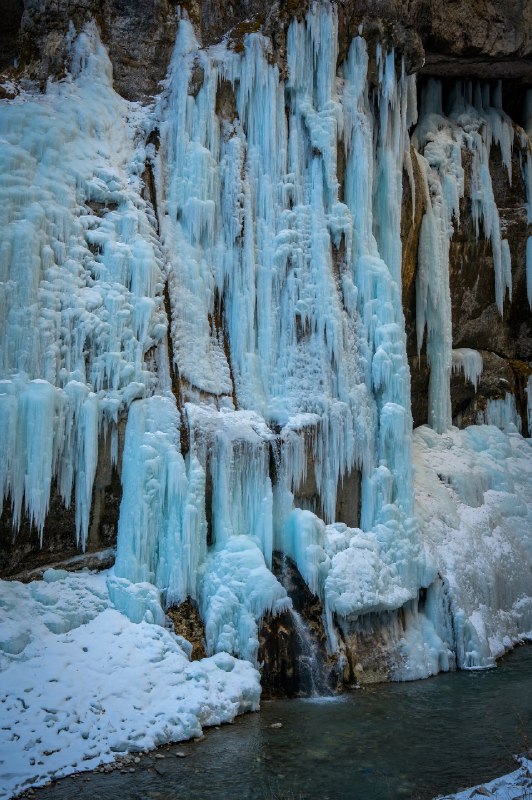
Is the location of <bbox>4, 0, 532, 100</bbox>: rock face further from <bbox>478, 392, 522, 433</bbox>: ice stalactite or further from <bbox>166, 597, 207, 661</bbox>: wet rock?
<bbox>166, 597, 207, 661</bbox>: wet rock

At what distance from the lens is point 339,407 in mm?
13586

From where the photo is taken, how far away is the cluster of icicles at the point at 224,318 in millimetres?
11438

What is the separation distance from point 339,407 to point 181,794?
7000 millimetres

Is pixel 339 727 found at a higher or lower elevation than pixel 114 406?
lower

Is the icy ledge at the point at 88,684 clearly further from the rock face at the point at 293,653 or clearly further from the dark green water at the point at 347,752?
the rock face at the point at 293,653

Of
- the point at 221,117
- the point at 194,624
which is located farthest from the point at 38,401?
the point at 221,117

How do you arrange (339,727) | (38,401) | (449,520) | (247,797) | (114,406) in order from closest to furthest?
(247,797) → (339,727) → (38,401) → (114,406) → (449,520)

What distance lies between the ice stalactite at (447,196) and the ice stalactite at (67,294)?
6.69 metres

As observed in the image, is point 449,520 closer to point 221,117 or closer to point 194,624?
point 194,624

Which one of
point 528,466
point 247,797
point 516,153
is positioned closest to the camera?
point 247,797

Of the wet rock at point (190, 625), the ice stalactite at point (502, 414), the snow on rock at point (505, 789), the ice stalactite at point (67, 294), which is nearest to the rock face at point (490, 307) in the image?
the ice stalactite at point (502, 414)

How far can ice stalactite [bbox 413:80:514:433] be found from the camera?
1716 centimetres

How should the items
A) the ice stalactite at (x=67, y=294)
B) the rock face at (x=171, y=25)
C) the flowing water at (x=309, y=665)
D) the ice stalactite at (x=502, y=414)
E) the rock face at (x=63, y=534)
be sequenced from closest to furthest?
the ice stalactite at (x=67, y=294)
the rock face at (x=63, y=534)
the flowing water at (x=309, y=665)
the rock face at (x=171, y=25)
the ice stalactite at (x=502, y=414)

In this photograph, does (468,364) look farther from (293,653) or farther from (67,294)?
(67,294)
